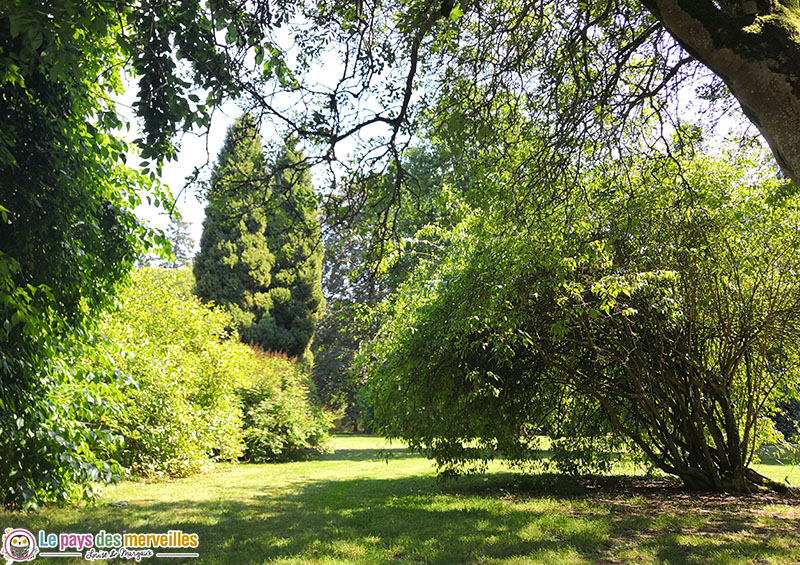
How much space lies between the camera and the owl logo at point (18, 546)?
434cm

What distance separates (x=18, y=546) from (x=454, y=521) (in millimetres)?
4377

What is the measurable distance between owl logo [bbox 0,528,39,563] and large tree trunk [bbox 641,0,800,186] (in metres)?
6.09

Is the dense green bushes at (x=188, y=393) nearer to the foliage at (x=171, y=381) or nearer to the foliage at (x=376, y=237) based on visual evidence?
the foliage at (x=171, y=381)

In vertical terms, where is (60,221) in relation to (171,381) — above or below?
above

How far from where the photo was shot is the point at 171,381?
385 inches

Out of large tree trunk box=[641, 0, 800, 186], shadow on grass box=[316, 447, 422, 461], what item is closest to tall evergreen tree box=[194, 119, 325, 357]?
shadow on grass box=[316, 447, 422, 461]

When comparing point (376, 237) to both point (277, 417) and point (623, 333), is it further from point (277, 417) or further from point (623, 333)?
point (277, 417)

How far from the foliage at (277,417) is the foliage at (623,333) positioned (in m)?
7.44

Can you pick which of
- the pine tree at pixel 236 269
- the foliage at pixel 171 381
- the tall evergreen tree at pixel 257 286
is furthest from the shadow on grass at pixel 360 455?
the pine tree at pixel 236 269

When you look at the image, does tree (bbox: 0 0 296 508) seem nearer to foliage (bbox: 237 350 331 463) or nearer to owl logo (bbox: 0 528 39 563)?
owl logo (bbox: 0 528 39 563)

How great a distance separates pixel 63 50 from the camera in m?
2.50

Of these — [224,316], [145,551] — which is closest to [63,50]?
[145,551]
